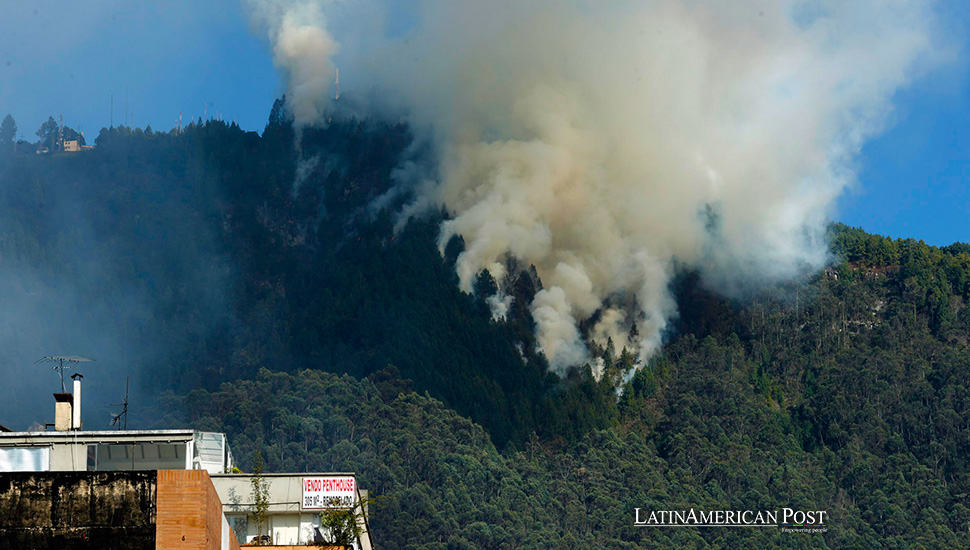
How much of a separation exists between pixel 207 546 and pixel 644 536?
167666 mm

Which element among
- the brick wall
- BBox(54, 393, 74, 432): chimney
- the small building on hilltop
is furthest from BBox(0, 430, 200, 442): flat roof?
the brick wall

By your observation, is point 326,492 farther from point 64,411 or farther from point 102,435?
point 64,411

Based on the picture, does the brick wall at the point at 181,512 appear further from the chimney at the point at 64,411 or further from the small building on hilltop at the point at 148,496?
the chimney at the point at 64,411

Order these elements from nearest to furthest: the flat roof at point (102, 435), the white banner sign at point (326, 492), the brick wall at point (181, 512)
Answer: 1. the brick wall at point (181, 512)
2. the flat roof at point (102, 435)
3. the white banner sign at point (326, 492)

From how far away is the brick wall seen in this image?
31.7 metres

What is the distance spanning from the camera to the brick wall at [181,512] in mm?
31672

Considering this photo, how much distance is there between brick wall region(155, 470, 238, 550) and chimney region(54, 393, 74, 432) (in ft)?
84.5

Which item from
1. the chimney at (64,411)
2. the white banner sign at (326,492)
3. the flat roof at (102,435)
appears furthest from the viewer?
the white banner sign at (326,492)

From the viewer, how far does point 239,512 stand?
56906mm

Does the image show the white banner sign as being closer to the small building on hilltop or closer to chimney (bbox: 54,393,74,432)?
the small building on hilltop

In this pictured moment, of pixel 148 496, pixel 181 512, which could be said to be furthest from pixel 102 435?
pixel 181 512

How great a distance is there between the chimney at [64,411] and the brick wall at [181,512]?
84.5 ft

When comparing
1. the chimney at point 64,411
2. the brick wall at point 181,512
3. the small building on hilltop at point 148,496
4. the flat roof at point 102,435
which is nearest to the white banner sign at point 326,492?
the small building on hilltop at point 148,496

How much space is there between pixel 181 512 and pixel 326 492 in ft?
85.0
